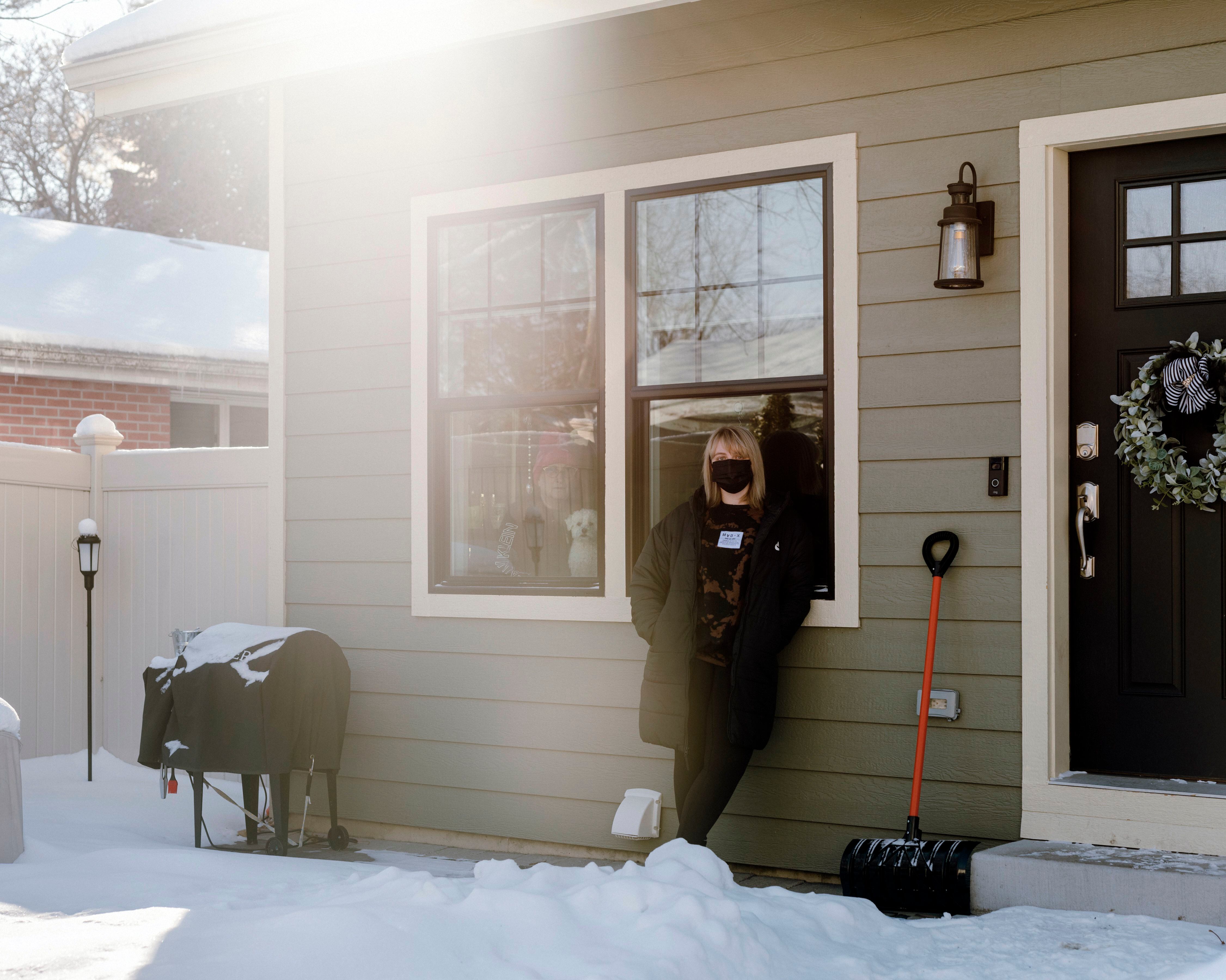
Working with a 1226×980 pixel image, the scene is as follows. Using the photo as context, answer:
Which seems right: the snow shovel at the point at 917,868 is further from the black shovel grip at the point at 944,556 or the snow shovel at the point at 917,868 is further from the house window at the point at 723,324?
the house window at the point at 723,324

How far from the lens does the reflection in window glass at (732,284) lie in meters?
4.43

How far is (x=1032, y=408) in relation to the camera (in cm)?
396

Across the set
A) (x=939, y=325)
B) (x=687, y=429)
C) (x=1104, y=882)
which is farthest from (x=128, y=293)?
(x=1104, y=882)

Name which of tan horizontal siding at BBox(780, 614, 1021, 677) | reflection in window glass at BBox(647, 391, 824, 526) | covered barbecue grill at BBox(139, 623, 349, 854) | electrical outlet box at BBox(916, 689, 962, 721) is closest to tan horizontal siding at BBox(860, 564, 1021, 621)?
tan horizontal siding at BBox(780, 614, 1021, 677)

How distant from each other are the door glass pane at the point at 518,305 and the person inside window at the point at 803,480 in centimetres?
77

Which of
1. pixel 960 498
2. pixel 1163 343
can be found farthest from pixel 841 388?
pixel 1163 343

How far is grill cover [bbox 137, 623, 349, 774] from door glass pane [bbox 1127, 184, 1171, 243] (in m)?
3.37

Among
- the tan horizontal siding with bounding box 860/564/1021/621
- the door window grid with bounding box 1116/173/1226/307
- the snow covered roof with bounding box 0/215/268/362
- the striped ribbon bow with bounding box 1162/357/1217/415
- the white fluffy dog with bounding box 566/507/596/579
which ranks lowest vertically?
the tan horizontal siding with bounding box 860/564/1021/621

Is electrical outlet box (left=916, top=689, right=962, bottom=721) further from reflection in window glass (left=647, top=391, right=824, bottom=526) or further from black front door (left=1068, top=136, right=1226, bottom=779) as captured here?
reflection in window glass (left=647, top=391, right=824, bottom=526)

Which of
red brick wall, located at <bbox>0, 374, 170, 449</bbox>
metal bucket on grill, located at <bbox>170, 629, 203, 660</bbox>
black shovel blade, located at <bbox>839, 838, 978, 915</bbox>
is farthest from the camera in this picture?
red brick wall, located at <bbox>0, 374, 170, 449</bbox>

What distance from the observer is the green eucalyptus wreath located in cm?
377

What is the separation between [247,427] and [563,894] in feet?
25.4

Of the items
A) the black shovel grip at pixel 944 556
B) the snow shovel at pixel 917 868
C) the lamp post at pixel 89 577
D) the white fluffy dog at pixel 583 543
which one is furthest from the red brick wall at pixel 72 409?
the snow shovel at pixel 917 868

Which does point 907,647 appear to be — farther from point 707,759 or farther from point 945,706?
point 707,759
